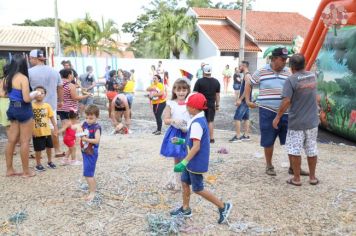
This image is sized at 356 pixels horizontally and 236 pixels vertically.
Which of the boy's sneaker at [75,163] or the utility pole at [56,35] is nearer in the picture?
the boy's sneaker at [75,163]

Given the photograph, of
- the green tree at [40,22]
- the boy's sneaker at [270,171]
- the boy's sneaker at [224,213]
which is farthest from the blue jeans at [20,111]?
the green tree at [40,22]

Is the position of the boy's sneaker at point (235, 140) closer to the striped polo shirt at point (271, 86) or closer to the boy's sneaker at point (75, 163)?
the striped polo shirt at point (271, 86)

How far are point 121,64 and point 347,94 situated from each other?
651 inches

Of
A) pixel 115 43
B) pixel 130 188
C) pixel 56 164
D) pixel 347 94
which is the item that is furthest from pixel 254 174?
pixel 115 43

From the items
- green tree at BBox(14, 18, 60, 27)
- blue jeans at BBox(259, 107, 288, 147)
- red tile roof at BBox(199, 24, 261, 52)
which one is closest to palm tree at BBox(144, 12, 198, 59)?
red tile roof at BBox(199, 24, 261, 52)

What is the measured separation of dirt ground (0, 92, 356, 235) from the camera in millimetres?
3973

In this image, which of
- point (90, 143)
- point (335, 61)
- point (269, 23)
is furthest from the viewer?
point (269, 23)

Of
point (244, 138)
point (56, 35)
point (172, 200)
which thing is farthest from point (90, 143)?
point (56, 35)

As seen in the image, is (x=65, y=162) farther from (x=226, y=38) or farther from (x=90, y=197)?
(x=226, y=38)

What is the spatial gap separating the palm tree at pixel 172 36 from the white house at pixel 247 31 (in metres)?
0.66

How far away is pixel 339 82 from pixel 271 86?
4373mm

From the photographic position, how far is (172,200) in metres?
4.68

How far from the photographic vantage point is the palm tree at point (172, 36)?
1209 inches

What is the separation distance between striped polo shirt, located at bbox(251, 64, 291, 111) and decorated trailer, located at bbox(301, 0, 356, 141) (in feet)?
11.2
